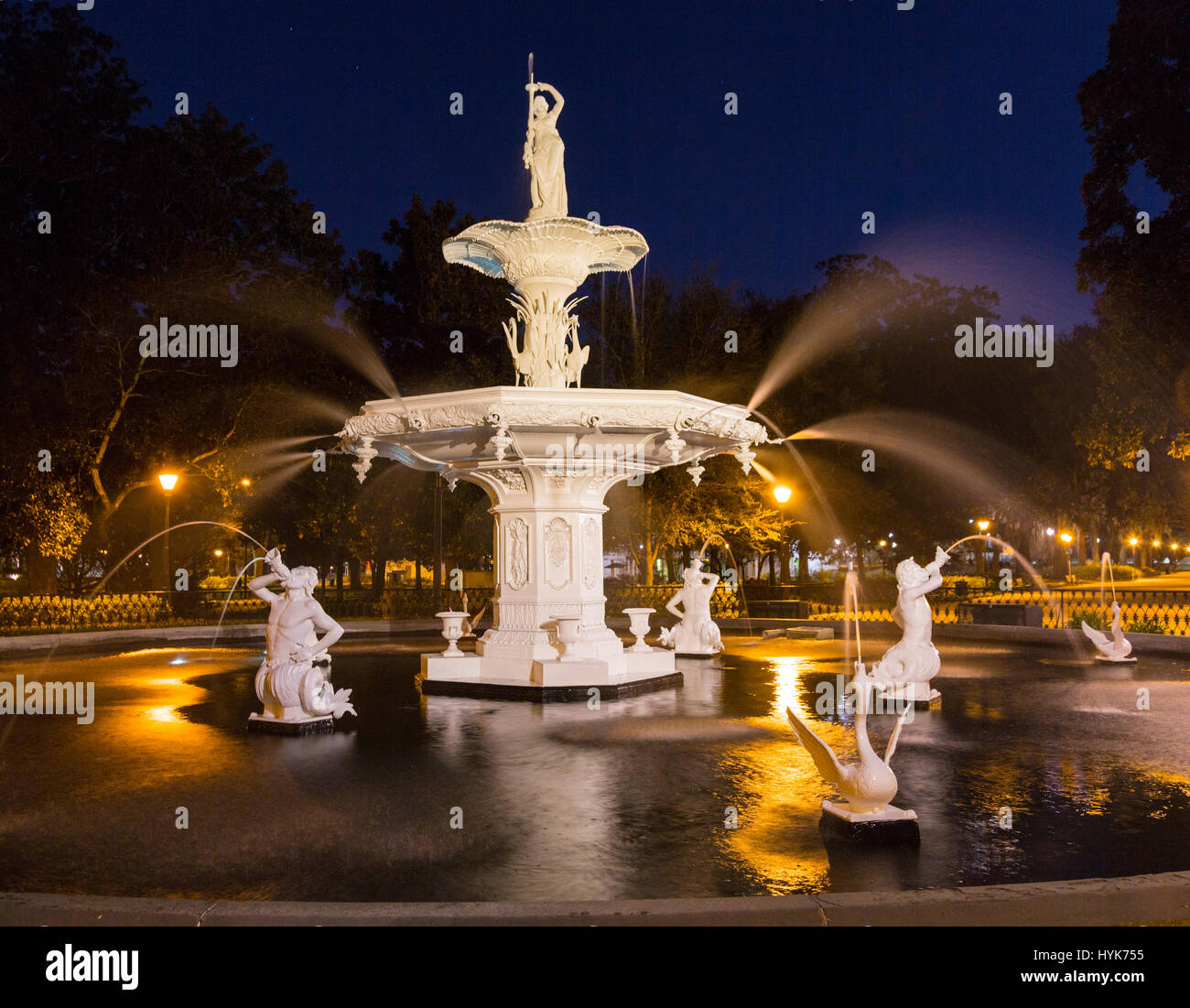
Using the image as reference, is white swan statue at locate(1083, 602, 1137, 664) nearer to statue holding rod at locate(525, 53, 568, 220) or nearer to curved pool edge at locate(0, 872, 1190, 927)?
statue holding rod at locate(525, 53, 568, 220)

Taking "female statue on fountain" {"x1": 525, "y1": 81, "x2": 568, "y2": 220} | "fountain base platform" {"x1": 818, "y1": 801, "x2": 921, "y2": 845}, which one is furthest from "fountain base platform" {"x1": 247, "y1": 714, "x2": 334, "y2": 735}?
"female statue on fountain" {"x1": 525, "y1": 81, "x2": 568, "y2": 220}

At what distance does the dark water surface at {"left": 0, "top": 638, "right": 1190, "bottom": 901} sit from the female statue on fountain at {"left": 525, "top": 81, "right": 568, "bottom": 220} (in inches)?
281

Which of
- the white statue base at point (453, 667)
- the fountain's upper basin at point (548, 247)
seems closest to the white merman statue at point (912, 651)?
the white statue base at point (453, 667)

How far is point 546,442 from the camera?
1363 cm

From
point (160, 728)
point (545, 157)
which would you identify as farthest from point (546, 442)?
point (160, 728)

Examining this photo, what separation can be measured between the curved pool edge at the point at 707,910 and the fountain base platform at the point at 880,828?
122cm

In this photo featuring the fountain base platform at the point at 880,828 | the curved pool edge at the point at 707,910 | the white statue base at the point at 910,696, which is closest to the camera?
the curved pool edge at the point at 707,910

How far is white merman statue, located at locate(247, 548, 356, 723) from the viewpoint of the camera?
35.1 feet

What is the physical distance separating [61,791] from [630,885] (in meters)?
5.15

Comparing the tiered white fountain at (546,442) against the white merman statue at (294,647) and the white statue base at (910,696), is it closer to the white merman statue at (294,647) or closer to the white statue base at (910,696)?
the white merman statue at (294,647)

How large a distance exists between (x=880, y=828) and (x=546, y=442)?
8191 millimetres

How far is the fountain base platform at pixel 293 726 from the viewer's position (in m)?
10.7
